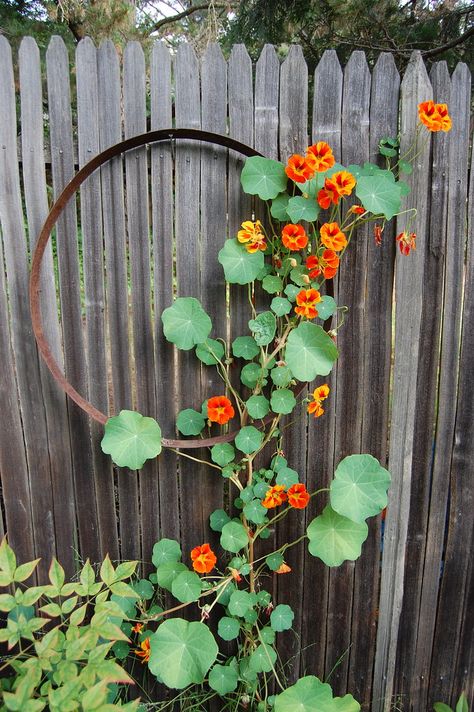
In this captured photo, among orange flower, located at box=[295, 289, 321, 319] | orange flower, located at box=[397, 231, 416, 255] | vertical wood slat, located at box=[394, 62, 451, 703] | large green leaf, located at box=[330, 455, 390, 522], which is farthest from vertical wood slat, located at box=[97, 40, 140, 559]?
vertical wood slat, located at box=[394, 62, 451, 703]

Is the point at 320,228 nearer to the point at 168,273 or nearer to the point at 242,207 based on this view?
the point at 242,207

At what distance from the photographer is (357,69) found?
6.04ft

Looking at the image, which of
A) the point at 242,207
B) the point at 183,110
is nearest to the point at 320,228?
the point at 242,207

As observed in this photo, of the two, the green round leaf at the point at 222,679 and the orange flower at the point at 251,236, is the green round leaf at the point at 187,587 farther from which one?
the orange flower at the point at 251,236

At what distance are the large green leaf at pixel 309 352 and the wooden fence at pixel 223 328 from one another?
20 centimetres

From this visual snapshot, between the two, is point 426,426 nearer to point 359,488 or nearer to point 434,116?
point 359,488

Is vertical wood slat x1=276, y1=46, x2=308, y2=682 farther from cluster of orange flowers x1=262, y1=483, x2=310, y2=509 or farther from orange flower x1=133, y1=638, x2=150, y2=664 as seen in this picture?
orange flower x1=133, y1=638, x2=150, y2=664

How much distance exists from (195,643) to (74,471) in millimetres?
732

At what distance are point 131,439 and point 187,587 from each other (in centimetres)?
55

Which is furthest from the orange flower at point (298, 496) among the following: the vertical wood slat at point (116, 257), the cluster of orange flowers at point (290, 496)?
the vertical wood slat at point (116, 257)

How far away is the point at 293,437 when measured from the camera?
6.57 feet

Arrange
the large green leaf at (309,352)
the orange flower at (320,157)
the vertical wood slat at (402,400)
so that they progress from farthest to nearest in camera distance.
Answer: the vertical wood slat at (402,400), the large green leaf at (309,352), the orange flower at (320,157)

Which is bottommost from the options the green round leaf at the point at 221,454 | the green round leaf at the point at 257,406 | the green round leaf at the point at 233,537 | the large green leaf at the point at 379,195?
the green round leaf at the point at 233,537

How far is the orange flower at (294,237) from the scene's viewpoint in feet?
5.69
